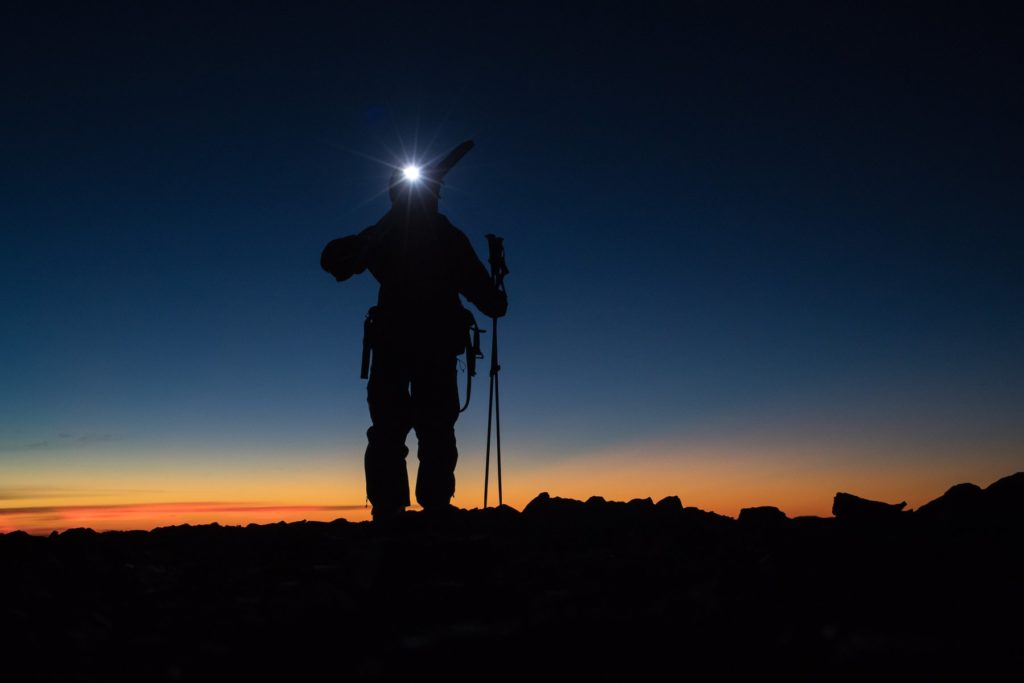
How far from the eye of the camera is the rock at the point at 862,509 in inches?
246

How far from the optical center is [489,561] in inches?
205

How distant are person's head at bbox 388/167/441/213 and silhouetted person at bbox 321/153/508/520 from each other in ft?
0.04

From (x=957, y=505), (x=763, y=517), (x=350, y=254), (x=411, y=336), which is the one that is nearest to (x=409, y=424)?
(x=411, y=336)

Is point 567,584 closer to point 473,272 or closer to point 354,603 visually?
point 354,603

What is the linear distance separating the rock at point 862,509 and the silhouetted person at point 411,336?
442 centimetres

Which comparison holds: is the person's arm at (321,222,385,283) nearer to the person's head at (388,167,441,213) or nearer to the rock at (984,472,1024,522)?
the person's head at (388,167,441,213)

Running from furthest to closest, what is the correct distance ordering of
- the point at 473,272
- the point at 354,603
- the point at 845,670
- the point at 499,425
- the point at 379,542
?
the point at 499,425
the point at 473,272
the point at 379,542
the point at 354,603
the point at 845,670

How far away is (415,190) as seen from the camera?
9289 mm

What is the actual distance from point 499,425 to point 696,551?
5.08 metres

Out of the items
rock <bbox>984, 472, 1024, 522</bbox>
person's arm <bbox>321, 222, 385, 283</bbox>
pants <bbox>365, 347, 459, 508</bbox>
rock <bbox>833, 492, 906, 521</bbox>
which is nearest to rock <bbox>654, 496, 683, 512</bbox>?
rock <bbox>833, 492, 906, 521</bbox>

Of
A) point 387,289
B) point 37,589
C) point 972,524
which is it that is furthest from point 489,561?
point 387,289

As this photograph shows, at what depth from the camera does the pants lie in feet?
28.4

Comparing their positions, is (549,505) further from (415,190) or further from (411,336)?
(415,190)

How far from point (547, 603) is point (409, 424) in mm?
5188
